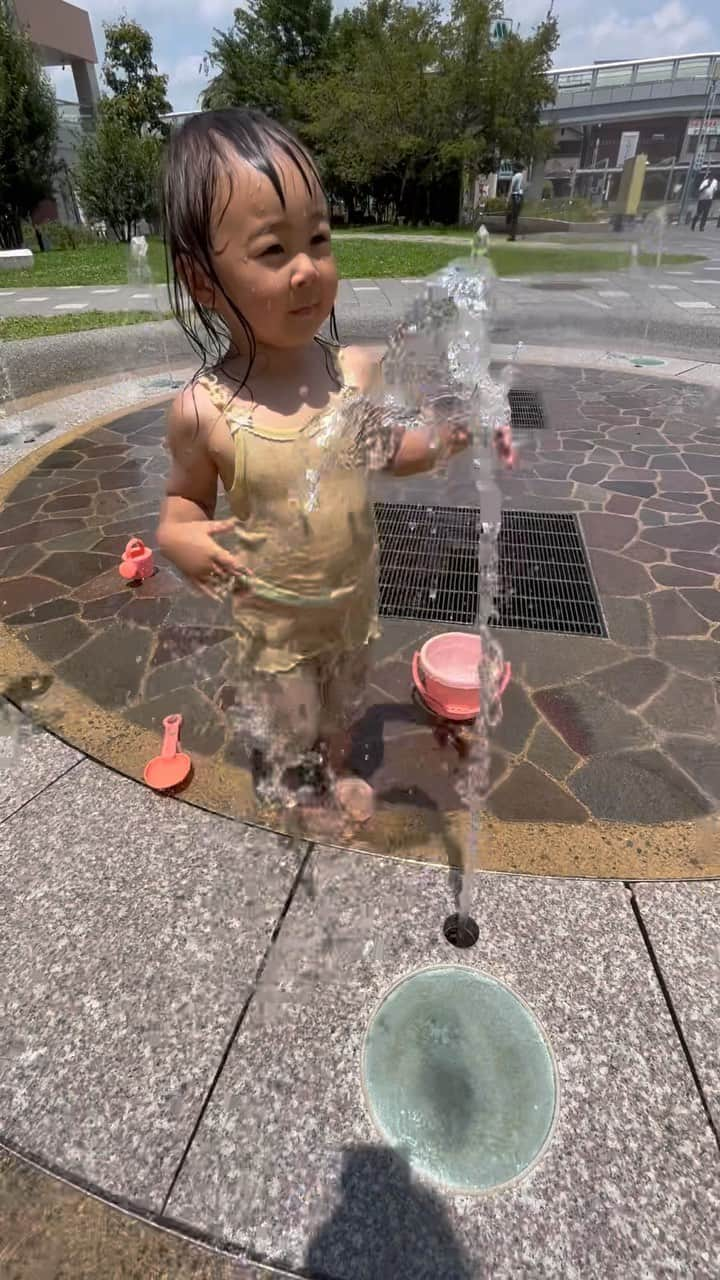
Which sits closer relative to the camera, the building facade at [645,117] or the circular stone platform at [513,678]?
the circular stone platform at [513,678]

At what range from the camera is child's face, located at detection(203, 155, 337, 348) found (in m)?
1.29

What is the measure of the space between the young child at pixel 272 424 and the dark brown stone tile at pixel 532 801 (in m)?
0.81

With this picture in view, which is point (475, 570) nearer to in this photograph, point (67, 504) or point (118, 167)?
point (67, 504)

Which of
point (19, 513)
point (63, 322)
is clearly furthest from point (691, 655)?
point (63, 322)

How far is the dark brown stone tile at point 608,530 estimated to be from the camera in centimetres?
404

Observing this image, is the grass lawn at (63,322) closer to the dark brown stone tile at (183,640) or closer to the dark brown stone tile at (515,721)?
the dark brown stone tile at (183,640)

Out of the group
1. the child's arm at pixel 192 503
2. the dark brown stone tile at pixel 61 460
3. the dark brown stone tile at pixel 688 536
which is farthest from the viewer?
the dark brown stone tile at pixel 61 460

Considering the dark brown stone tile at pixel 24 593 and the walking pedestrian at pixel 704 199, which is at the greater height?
the walking pedestrian at pixel 704 199

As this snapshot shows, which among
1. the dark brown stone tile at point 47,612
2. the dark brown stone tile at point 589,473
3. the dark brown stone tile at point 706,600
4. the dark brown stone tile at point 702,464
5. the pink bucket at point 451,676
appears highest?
the pink bucket at point 451,676

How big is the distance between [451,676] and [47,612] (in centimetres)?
217

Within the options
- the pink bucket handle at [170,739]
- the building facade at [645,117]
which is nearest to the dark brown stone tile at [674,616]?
the pink bucket handle at [170,739]

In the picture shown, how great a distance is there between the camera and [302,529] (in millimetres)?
1581

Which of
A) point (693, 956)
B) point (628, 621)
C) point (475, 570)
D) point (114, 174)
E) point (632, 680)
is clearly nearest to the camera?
Answer: point (693, 956)

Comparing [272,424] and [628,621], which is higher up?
[272,424]
